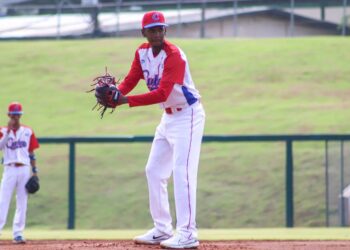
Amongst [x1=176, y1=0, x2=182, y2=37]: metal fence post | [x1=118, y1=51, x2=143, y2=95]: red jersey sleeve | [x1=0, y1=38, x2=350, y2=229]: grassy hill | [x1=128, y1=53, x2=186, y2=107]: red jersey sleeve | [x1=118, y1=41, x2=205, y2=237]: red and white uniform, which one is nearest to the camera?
[x1=128, y1=53, x2=186, y2=107]: red jersey sleeve

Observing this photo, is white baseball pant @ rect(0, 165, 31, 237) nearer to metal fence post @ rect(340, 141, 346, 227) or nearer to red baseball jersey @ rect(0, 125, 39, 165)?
red baseball jersey @ rect(0, 125, 39, 165)

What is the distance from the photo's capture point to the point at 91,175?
62.5 ft

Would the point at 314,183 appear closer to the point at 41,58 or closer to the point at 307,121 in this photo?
the point at 307,121

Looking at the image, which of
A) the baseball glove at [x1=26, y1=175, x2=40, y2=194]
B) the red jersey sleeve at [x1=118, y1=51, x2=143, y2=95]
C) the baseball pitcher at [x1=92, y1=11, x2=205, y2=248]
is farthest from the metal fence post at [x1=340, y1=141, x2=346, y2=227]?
the red jersey sleeve at [x1=118, y1=51, x2=143, y2=95]

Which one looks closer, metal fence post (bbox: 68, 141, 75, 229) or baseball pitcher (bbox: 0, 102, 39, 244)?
baseball pitcher (bbox: 0, 102, 39, 244)

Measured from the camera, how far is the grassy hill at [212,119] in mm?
17625

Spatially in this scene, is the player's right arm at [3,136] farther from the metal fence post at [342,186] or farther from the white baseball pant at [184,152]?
the metal fence post at [342,186]

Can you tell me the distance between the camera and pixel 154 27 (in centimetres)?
869

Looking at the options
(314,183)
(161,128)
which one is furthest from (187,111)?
(314,183)

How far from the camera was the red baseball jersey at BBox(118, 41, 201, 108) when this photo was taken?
8586 millimetres

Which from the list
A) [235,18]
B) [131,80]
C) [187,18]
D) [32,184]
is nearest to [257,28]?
[235,18]

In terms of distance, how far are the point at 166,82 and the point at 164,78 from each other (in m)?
0.04

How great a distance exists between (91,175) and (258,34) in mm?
16673

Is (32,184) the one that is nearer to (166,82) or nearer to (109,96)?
(109,96)
